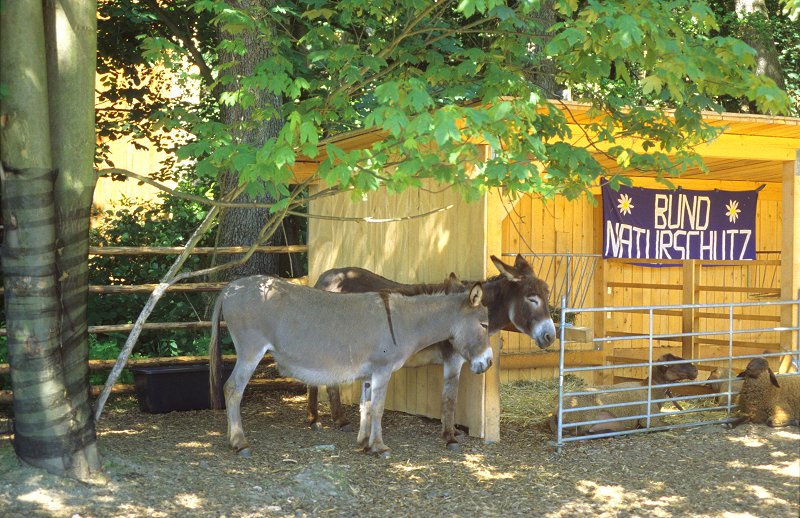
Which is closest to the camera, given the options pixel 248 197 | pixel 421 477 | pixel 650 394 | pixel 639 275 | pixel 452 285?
pixel 421 477

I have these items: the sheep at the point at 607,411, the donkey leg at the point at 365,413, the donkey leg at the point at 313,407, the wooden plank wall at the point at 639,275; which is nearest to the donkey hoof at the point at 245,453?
the donkey leg at the point at 365,413

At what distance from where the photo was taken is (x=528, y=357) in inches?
440

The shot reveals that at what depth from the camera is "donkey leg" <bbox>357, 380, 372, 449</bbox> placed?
25.0 ft

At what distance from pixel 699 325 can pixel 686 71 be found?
815 centimetres

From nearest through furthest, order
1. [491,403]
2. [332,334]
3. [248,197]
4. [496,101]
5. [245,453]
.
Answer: [496,101], [245,453], [332,334], [491,403], [248,197]

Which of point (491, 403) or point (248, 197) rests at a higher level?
point (248, 197)

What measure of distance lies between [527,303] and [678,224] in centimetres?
434

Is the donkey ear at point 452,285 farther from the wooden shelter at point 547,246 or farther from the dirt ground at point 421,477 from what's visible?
the dirt ground at point 421,477

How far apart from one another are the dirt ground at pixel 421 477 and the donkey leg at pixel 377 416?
141 millimetres

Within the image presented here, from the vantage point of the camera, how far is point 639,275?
Result: 1305cm

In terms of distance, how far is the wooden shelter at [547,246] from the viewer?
826 centimetres

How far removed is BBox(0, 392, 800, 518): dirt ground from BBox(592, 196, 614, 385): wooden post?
10.8ft

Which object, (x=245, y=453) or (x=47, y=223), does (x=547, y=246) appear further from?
(x=47, y=223)

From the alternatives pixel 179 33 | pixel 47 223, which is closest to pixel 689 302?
pixel 179 33
